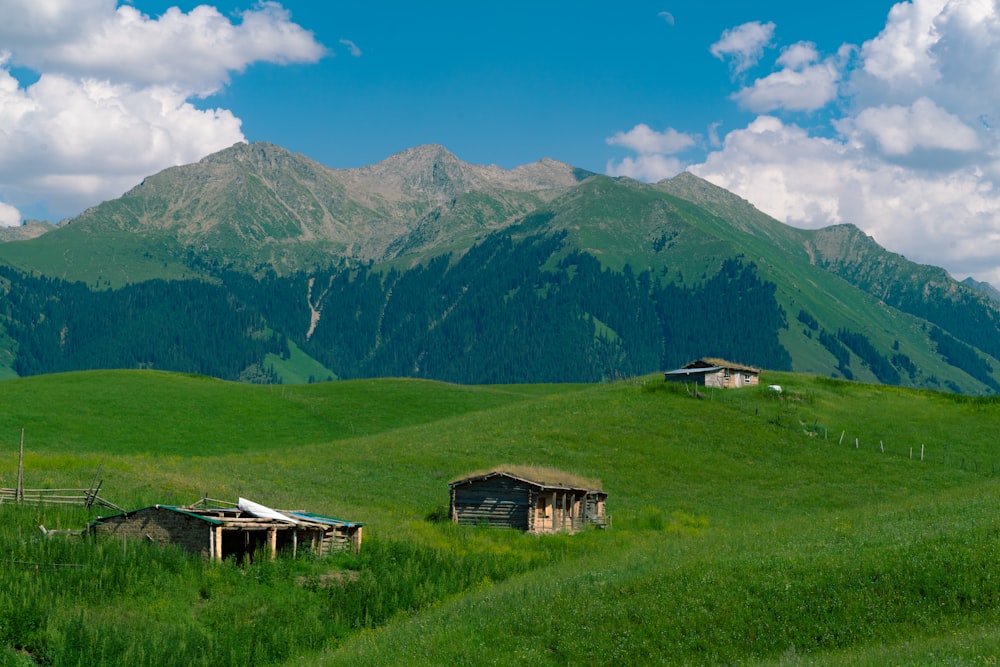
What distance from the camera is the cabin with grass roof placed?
217 ft

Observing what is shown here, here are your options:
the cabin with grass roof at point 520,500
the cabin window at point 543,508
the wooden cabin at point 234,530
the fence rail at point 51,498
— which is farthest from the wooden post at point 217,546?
→ the cabin window at point 543,508

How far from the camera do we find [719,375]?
406 ft

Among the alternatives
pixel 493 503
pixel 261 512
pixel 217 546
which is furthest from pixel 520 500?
pixel 217 546

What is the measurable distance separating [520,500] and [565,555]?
884 cm

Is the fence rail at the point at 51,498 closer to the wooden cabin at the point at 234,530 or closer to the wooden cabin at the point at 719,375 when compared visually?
the wooden cabin at the point at 234,530

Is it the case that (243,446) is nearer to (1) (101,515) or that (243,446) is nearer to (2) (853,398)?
(1) (101,515)

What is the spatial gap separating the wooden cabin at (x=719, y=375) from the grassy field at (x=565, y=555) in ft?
37.4

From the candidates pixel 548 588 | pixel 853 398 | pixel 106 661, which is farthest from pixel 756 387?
pixel 106 661

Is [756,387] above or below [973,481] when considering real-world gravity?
above

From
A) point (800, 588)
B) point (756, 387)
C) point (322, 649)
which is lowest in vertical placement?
point (322, 649)

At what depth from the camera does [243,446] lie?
108 m

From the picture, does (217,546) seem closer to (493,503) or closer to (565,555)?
(565,555)

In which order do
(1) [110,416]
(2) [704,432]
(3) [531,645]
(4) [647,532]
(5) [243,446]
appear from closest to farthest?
(3) [531,645]
(4) [647,532]
(2) [704,432]
(5) [243,446]
(1) [110,416]

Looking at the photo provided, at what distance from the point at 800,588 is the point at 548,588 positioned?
10070 millimetres
